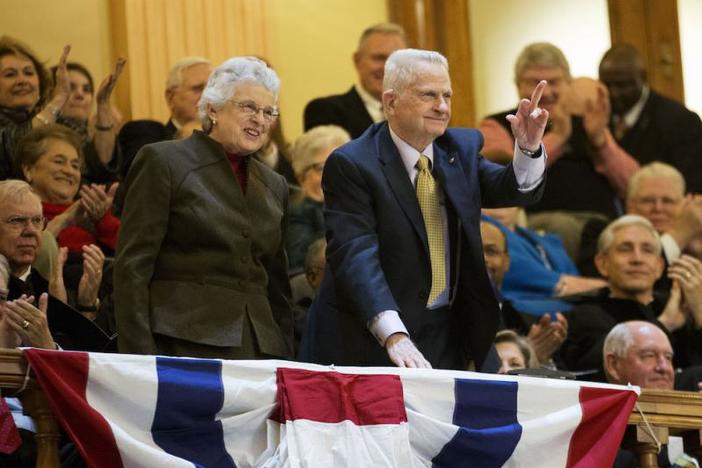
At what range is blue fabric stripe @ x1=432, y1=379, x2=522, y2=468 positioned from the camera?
12.3ft

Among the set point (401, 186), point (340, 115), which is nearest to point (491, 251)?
point (340, 115)

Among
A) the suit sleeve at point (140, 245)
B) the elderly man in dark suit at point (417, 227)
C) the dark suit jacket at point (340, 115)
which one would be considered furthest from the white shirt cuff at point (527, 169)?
the dark suit jacket at point (340, 115)

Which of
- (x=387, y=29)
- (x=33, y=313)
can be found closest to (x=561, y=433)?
(x=33, y=313)

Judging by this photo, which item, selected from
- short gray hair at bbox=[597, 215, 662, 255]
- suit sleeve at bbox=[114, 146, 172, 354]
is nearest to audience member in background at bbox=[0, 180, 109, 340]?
suit sleeve at bbox=[114, 146, 172, 354]

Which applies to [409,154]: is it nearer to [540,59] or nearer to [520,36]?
[540,59]

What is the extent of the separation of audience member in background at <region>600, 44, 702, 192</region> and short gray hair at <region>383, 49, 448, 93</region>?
142 inches

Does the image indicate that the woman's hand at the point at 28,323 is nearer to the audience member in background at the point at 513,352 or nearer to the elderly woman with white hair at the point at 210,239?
the elderly woman with white hair at the point at 210,239

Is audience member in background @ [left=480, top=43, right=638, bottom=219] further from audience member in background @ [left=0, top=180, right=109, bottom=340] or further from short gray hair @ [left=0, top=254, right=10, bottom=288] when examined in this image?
short gray hair @ [left=0, top=254, right=10, bottom=288]

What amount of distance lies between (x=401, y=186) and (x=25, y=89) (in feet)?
6.86

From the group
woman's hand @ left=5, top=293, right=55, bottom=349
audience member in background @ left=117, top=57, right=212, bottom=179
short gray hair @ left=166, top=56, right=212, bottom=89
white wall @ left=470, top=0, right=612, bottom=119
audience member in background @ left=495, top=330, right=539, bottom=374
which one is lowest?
audience member in background @ left=495, top=330, right=539, bottom=374

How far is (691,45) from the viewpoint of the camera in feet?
27.1

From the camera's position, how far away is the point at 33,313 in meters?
3.75

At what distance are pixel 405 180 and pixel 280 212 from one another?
15.2 inches

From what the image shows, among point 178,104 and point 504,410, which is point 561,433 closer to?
point 504,410
